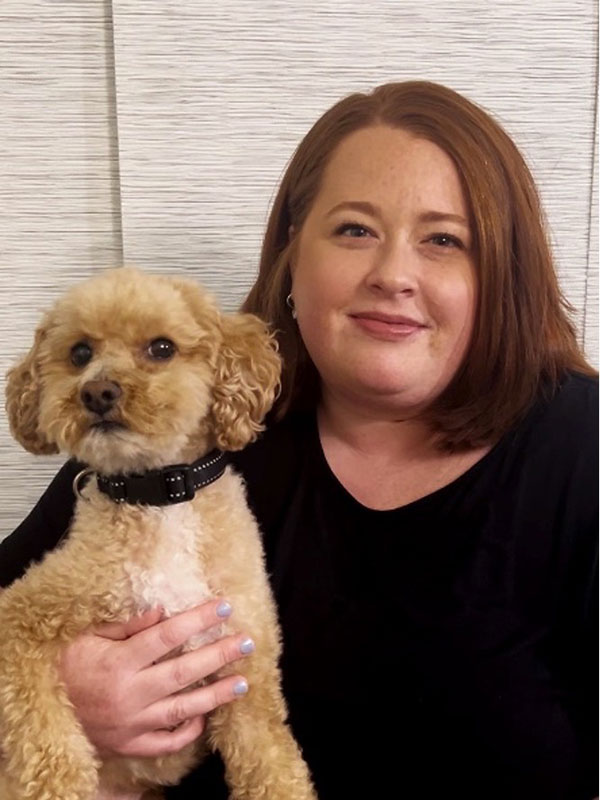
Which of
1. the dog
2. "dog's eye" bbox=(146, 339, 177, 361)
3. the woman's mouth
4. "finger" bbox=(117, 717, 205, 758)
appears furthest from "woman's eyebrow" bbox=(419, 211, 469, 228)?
"finger" bbox=(117, 717, 205, 758)

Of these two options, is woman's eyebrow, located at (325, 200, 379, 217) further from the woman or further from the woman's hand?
the woman's hand

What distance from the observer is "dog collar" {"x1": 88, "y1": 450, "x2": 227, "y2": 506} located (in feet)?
2.82

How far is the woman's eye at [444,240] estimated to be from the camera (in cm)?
94

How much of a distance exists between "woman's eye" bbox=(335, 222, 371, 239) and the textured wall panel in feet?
1.45

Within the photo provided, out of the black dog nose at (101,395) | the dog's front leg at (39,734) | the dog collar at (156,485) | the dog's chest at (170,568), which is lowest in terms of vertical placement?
the dog's front leg at (39,734)

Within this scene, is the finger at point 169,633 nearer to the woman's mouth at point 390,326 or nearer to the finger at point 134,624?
the finger at point 134,624

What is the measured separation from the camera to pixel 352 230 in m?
0.96

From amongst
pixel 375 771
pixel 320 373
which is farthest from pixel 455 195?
pixel 375 771

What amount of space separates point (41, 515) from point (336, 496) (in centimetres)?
44

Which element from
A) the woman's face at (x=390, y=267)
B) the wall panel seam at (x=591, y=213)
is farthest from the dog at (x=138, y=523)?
the wall panel seam at (x=591, y=213)

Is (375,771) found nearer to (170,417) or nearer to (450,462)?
(450,462)

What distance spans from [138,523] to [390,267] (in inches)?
16.7

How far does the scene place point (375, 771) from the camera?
3.04ft

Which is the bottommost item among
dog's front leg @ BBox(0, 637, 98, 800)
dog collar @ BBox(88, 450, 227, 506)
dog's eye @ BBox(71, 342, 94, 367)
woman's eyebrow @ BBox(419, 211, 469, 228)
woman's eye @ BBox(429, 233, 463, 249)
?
dog's front leg @ BBox(0, 637, 98, 800)
